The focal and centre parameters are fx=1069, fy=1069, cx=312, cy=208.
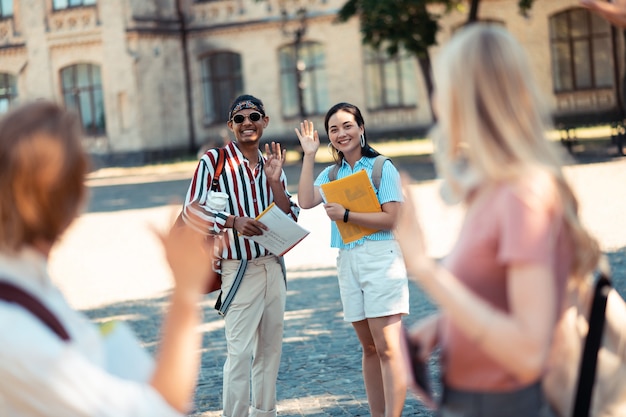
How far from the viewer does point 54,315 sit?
2.19 meters

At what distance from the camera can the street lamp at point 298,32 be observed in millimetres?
39812

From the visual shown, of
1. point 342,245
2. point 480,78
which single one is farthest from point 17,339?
point 342,245

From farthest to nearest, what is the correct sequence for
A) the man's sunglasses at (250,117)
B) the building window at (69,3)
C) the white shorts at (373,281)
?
the building window at (69,3), the man's sunglasses at (250,117), the white shorts at (373,281)

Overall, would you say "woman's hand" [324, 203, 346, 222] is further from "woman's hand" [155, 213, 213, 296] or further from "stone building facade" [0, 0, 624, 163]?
"stone building facade" [0, 0, 624, 163]

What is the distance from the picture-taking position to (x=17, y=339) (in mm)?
2100

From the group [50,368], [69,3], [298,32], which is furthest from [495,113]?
[69,3]

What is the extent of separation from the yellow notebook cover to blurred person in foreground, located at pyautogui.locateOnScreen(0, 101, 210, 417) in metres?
3.66

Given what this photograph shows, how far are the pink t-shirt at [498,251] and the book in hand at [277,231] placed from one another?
342 centimetres

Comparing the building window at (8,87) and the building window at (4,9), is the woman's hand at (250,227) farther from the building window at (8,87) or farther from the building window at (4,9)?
the building window at (4,9)

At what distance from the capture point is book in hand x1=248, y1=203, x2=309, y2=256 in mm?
6062

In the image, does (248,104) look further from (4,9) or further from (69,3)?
(4,9)

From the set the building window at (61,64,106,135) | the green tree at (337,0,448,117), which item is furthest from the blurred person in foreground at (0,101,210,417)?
the building window at (61,64,106,135)

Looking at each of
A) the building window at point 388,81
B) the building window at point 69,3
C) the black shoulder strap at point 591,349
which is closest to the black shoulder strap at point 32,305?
the black shoulder strap at point 591,349

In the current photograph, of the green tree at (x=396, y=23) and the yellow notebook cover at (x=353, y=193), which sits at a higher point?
the green tree at (x=396, y=23)
